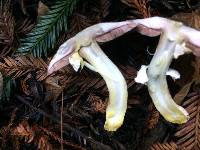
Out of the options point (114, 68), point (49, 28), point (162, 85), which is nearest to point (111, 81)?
point (114, 68)

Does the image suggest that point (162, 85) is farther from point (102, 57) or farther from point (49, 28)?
point (49, 28)

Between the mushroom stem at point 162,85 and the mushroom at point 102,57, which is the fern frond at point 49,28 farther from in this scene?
the mushroom stem at point 162,85

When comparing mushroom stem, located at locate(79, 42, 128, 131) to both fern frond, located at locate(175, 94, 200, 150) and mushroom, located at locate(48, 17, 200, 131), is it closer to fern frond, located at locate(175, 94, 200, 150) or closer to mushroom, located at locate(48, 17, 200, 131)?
mushroom, located at locate(48, 17, 200, 131)

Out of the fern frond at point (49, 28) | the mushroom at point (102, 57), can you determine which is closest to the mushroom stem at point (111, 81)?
the mushroom at point (102, 57)

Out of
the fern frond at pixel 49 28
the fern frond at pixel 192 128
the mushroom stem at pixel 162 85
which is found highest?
the fern frond at pixel 49 28

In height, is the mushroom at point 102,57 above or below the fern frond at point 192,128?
above

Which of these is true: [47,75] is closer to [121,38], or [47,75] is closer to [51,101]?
[51,101]

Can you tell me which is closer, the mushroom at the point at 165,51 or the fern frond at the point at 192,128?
the mushroom at the point at 165,51
